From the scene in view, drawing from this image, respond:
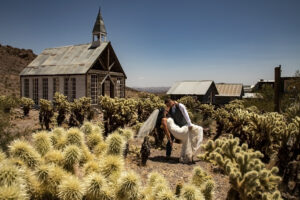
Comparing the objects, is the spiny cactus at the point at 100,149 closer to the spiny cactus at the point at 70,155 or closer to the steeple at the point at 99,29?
the spiny cactus at the point at 70,155

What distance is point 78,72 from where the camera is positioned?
664 inches

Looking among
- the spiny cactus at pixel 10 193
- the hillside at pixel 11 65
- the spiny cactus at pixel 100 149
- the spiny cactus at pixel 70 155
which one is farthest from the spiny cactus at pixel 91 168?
the hillside at pixel 11 65

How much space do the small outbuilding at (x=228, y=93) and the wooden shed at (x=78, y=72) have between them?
2118 cm

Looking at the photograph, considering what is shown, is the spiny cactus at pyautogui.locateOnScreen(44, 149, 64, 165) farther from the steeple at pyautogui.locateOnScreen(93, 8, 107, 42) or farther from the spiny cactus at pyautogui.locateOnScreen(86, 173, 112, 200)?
the steeple at pyautogui.locateOnScreen(93, 8, 107, 42)

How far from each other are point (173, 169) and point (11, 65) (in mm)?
60342

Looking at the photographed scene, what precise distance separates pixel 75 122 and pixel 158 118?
4.29m

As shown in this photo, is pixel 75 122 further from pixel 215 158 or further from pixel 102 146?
pixel 215 158

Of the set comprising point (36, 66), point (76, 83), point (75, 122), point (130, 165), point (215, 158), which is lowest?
point (130, 165)

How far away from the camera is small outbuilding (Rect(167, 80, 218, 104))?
27.1m

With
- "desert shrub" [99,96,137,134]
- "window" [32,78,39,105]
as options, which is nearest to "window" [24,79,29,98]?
"window" [32,78,39,105]

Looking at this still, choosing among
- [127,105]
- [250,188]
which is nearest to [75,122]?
[127,105]

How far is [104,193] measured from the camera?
7.95 ft

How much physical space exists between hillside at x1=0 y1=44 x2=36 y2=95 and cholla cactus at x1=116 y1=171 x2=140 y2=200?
3676 centimetres

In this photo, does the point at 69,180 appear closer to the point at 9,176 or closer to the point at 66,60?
the point at 9,176
